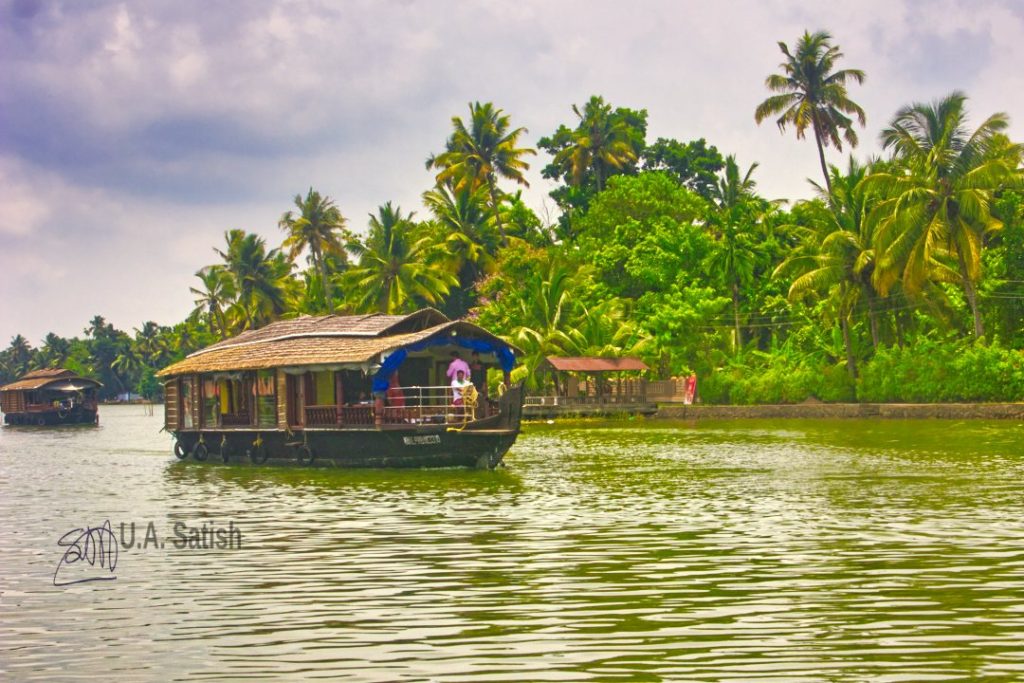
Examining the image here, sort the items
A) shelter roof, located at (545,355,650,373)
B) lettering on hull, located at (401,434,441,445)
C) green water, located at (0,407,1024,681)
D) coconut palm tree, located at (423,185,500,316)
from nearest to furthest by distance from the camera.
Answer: green water, located at (0,407,1024,681)
lettering on hull, located at (401,434,441,445)
shelter roof, located at (545,355,650,373)
coconut palm tree, located at (423,185,500,316)

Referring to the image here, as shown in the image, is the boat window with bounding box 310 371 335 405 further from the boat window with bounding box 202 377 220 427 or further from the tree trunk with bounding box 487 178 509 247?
the tree trunk with bounding box 487 178 509 247

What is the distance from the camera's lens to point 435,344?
2620 cm

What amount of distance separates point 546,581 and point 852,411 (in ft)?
120

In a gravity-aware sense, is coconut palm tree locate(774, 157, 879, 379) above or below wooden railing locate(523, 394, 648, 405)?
above

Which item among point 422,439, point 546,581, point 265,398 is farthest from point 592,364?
point 546,581

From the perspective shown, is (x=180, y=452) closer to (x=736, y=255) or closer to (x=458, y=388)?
(x=458, y=388)

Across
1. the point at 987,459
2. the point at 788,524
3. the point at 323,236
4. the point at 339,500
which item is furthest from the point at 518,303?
the point at 788,524

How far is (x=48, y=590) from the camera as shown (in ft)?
35.6

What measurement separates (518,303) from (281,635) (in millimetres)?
46030

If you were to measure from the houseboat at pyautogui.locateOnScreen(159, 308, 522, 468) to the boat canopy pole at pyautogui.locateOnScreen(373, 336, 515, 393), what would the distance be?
27 mm

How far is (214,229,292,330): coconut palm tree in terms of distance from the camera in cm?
7538

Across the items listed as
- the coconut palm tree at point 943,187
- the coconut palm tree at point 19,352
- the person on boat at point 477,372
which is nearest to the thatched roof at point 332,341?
the person on boat at point 477,372
